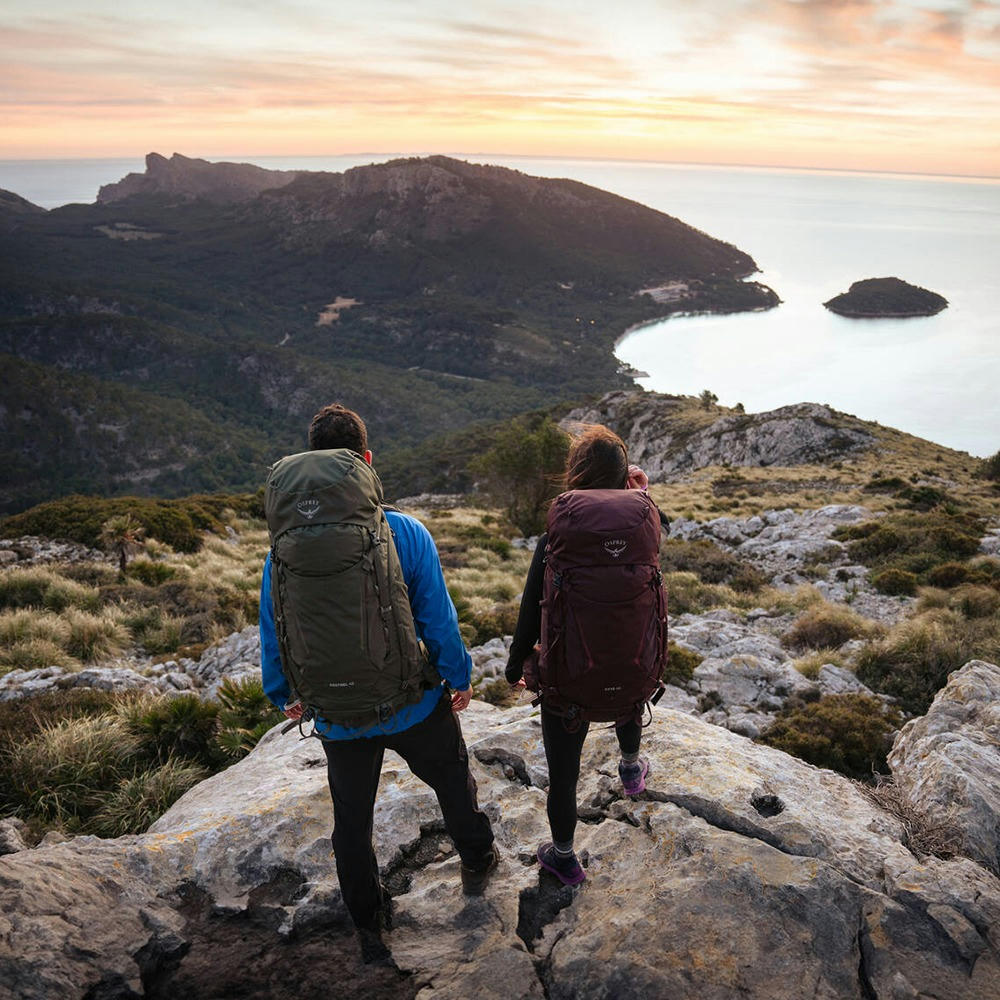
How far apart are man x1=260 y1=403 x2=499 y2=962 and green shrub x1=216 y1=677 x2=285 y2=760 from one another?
307cm

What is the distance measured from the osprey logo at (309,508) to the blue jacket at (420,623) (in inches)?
18.0

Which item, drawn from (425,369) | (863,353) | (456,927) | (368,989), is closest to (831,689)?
(456,927)

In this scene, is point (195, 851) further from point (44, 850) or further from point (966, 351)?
point (966, 351)

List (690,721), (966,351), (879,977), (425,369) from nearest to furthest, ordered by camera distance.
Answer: (879,977) < (690,721) < (966,351) < (425,369)

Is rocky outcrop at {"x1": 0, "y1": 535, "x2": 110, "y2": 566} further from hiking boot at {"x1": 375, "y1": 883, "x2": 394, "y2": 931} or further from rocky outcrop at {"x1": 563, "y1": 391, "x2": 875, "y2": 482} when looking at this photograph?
rocky outcrop at {"x1": 563, "y1": 391, "x2": 875, "y2": 482}

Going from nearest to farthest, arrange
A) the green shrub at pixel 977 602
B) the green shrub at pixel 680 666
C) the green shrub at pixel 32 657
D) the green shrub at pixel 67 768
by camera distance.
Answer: the green shrub at pixel 67 768 → the green shrub at pixel 680 666 → the green shrub at pixel 32 657 → the green shrub at pixel 977 602

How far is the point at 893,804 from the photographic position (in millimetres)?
4250

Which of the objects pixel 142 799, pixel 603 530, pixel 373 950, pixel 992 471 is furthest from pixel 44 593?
pixel 992 471

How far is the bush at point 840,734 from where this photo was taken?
583cm

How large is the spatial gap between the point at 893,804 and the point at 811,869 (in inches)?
53.1

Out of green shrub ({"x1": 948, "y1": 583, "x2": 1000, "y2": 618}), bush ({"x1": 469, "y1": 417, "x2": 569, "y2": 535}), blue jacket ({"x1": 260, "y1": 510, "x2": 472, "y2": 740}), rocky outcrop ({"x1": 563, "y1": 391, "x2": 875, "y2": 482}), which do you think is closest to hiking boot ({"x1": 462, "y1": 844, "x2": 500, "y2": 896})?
blue jacket ({"x1": 260, "y1": 510, "x2": 472, "y2": 740})

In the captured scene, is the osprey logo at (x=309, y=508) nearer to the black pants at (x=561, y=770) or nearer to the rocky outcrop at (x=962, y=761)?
the black pants at (x=561, y=770)

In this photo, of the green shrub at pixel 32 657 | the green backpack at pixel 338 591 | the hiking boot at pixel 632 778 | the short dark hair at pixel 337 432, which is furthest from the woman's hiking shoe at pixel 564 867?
the green shrub at pixel 32 657

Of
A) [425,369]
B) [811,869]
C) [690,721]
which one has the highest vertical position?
[811,869]
